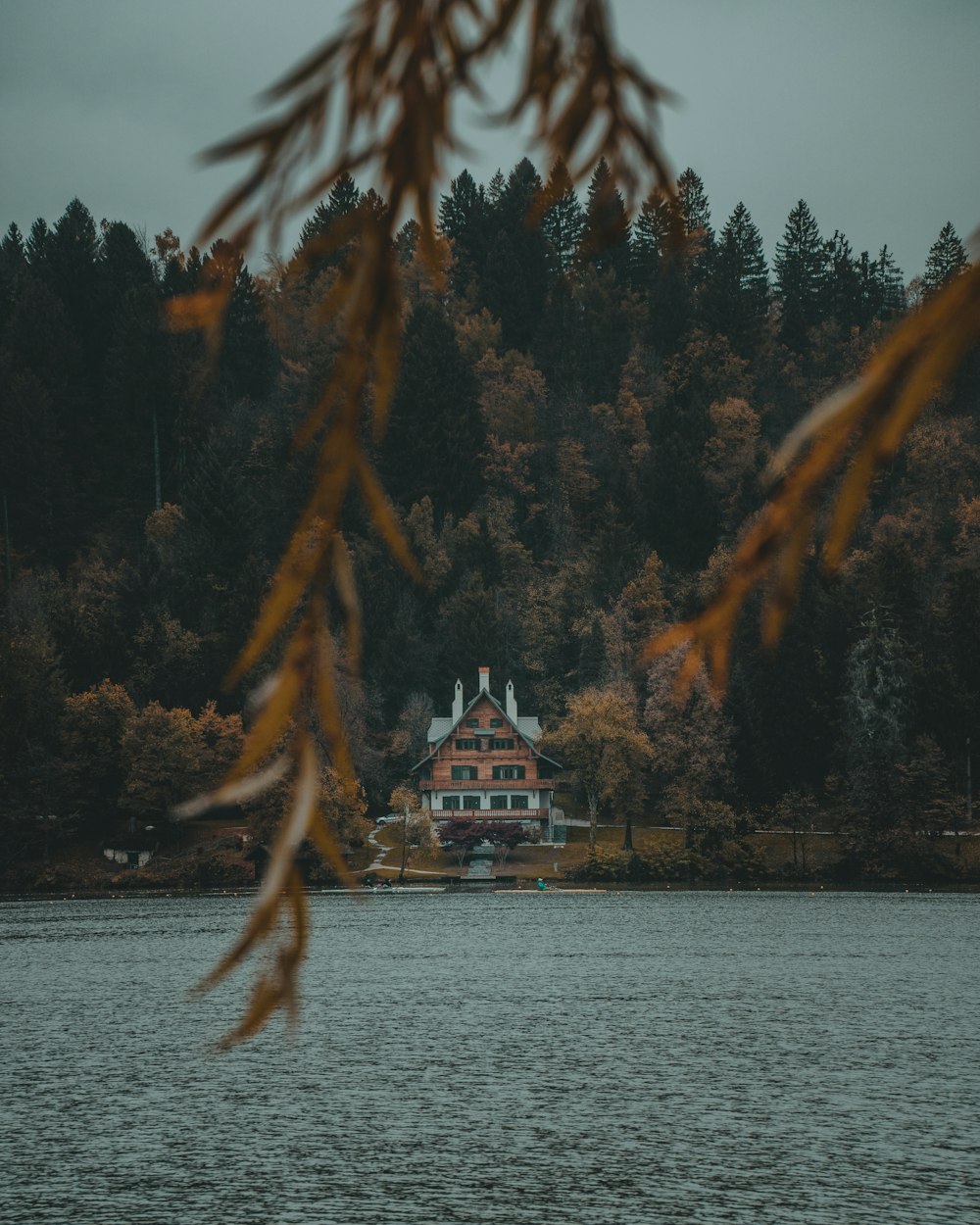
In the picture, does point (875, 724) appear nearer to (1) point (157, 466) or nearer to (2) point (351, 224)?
(1) point (157, 466)

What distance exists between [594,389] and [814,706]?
254 feet

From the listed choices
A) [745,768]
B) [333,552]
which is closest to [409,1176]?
[333,552]

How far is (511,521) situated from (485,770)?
4745 centimetres

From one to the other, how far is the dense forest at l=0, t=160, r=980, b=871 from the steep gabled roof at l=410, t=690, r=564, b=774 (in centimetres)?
348

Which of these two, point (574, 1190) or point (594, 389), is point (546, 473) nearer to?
point (594, 389)

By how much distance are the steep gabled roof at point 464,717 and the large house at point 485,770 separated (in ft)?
0.25

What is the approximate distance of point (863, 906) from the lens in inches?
3627

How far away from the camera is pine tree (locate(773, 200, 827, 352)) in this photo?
17575cm

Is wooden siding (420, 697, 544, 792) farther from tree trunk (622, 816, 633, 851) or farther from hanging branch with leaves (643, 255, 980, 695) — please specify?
hanging branch with leaves (643, 255, 980, 695)

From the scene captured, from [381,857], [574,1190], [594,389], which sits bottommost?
[574,1190]

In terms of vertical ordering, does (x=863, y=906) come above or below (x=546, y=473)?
below

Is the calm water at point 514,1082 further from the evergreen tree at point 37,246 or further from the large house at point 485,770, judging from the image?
the evergreen tree at point 37,246

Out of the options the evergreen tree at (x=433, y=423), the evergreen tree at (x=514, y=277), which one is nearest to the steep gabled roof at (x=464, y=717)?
the evergreen tree at (x=433, y=423)

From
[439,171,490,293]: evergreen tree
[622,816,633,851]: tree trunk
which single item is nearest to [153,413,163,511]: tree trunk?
[439,171,490,293]: evergreen tree
